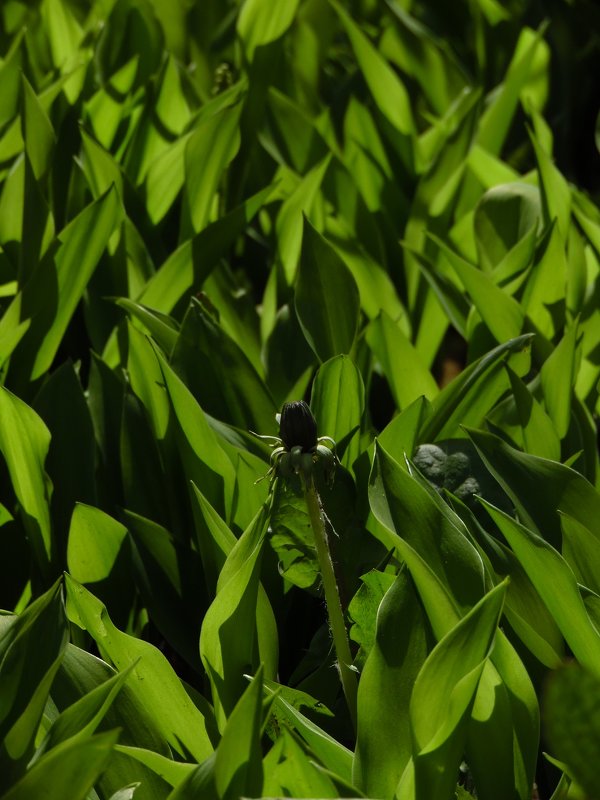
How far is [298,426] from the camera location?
104cm

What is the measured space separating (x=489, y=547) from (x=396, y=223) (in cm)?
124

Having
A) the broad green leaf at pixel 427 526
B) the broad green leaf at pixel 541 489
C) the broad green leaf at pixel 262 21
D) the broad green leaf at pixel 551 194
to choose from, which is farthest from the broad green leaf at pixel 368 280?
the broad green leaf at pixel 427 526

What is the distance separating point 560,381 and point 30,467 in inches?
30.1

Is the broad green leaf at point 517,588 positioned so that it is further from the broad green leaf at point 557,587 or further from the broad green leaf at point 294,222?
the broad green leaf at point 294,222

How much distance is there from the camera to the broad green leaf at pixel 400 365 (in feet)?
5.74

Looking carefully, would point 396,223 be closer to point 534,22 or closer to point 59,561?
point 59,561

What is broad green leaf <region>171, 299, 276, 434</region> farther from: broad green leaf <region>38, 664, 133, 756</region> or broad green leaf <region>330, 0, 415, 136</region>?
broad green leaf <region>330, 0, 415, 136</region>

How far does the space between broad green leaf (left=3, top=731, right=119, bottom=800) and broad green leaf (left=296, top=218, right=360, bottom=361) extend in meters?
0.91

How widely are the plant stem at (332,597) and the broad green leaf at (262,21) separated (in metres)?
1.56

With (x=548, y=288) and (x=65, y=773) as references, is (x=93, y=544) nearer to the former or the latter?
(x=65, y=773)

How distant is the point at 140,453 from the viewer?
1.61m

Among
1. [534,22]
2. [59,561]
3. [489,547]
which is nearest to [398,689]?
[489,547]

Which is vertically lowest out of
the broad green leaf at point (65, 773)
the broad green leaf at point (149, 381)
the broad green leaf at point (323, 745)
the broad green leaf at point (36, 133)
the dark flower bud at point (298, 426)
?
the broad green leaf at point (323, 745)

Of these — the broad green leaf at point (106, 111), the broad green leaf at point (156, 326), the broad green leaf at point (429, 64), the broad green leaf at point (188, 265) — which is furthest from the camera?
the broad green leaf at point (429, 64)
